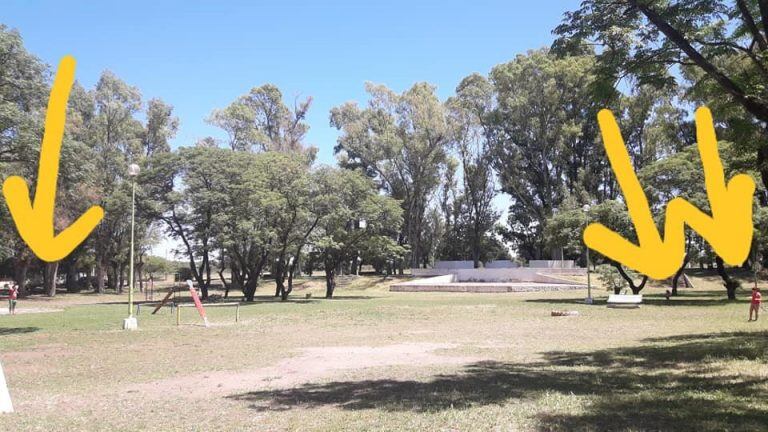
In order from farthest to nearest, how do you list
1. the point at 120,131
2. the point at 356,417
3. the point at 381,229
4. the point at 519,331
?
the point at 120,131 → the point at 381,229 → the point at 519,331 → the point at 356,417

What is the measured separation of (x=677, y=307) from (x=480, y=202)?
4119cm

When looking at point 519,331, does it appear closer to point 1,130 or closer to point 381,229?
point 1,130

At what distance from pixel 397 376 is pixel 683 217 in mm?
5538

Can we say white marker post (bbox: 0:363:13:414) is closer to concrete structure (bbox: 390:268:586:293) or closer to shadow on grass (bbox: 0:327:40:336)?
shadow on grass (bbox: 0:327:40:336)

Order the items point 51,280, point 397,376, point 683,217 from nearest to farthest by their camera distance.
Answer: point 683,217
point 397,376
point 51,280

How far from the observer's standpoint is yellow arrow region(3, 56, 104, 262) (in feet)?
21.8

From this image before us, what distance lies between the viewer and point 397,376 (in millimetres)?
10398

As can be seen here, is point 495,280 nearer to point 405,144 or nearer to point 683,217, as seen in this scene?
point 405,144

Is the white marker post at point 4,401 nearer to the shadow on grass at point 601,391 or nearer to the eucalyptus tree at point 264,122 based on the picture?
the shadow on grass at point 601,391

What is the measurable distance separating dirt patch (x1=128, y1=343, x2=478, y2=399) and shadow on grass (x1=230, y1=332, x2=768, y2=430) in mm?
835

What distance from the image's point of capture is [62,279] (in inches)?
2980

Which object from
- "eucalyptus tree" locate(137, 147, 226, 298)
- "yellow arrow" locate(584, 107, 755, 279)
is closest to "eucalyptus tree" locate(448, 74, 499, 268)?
"eucalyptus tree" locate(137, 147, 226, 298)

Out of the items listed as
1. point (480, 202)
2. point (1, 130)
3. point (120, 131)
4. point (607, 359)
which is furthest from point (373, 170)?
point (607, 359)

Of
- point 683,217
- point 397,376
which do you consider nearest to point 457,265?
point 397,376
